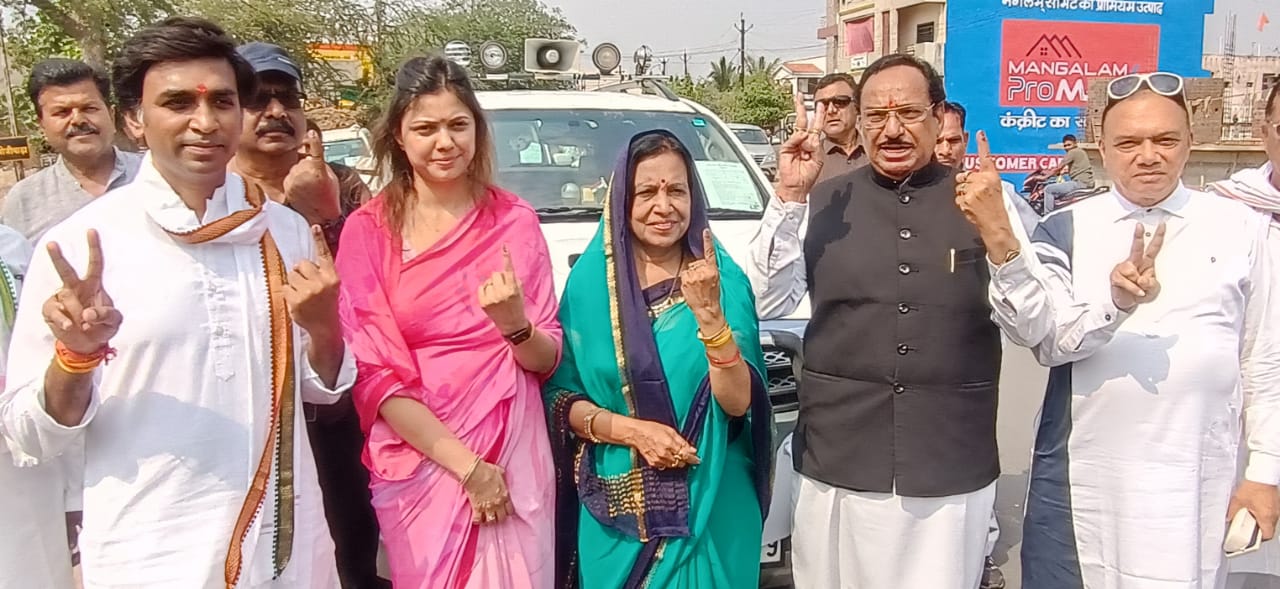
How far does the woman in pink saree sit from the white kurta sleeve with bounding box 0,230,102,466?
2.15 feet

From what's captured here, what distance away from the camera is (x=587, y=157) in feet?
14.6

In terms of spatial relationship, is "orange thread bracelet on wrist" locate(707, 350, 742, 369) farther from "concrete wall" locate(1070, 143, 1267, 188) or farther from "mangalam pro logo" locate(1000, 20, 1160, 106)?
"mangalam pro logo" locate(1000, 20, 1160, 106)

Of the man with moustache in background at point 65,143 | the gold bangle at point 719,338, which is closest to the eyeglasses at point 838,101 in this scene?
the gold bangle at point 719,338

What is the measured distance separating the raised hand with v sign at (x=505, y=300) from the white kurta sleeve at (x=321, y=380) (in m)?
0.33

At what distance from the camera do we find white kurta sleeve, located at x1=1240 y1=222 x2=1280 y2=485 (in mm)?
2434

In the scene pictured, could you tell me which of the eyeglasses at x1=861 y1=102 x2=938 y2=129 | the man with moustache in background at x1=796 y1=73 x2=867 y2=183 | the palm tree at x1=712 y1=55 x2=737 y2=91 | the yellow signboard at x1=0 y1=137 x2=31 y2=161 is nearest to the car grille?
the eyeglasses at x1=861 y1=102 x2=938 y2=129

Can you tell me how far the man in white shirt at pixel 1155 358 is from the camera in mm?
2324

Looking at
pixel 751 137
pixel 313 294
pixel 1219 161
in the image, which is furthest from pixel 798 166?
pixel 751 137

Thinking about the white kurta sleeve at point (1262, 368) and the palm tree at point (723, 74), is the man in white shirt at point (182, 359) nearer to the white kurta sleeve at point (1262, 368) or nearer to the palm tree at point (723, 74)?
the white kurta sleeve at point (1262, 368)

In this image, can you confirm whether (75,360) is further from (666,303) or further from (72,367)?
(666,303)

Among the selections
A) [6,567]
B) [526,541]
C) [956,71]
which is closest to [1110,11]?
[956,71]

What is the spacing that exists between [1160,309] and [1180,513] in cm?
51

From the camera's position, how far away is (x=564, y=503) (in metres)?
2.62

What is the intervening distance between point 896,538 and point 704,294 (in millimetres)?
809
